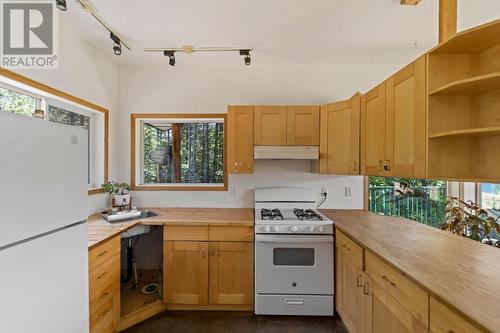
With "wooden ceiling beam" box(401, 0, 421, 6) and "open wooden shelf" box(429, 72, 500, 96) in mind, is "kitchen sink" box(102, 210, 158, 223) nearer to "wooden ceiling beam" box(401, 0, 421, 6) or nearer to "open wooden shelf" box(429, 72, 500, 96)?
"open wooden shelf" box(429, 72, 500, 96)

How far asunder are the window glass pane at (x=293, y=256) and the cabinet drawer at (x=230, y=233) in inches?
11.9

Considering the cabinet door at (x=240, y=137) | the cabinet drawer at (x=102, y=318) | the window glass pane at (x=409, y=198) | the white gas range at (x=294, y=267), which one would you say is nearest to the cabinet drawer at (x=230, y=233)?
the white gas range at (x=294, y=267)

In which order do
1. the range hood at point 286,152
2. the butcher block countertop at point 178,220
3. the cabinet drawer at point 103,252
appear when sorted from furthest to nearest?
the range hood at point 286,152
the butcher block countertop at point 178,220
the cabinet drawer at point 103,252

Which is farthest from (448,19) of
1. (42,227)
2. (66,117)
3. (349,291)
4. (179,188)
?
(66,117)

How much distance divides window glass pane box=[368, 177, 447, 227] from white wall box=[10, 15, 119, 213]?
11.0ft

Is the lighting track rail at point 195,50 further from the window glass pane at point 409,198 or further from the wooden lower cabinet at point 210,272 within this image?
the window glass pane at point 409,198

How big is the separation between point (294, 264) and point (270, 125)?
147 centimetres

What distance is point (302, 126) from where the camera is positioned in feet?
8.68

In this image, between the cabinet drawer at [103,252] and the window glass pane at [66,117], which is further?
the window glass pane at [66,117]

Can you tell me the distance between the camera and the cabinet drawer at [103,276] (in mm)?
1664

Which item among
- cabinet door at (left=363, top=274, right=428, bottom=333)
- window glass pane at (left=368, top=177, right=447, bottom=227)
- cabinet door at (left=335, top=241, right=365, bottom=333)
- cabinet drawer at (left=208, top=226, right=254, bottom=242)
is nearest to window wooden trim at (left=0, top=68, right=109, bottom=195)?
cabinet drawer at (left=208, top=226, right=254, bottom=242)

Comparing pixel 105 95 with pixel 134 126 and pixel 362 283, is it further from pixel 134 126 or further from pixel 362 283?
pixel 362 283

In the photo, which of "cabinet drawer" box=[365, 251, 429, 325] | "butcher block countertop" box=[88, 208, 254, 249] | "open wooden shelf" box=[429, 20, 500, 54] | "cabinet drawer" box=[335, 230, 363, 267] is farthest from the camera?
"butcher block countertop" box=[88, 208, 254, 249]

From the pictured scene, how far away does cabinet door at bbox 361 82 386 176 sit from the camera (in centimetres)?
201
